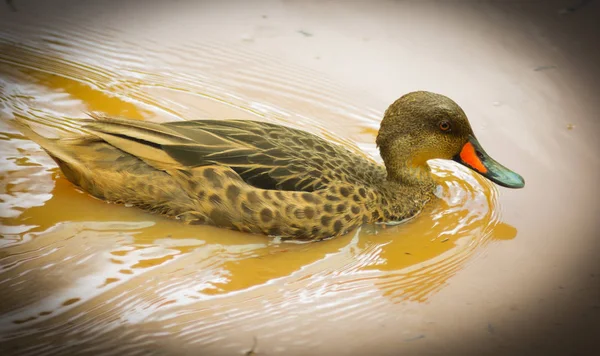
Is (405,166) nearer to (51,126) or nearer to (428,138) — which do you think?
(428,138)

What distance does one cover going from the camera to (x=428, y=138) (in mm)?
5387

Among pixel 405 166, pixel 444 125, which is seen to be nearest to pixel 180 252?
pixel 405 166

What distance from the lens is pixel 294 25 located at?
302 inches

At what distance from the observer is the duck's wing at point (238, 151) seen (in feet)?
16.4

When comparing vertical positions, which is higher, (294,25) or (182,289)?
(294,25)

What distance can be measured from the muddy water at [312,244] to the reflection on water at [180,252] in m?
0.01

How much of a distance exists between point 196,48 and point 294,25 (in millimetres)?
990

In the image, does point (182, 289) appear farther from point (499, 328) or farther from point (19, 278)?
point (499, 328)

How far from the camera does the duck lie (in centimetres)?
496

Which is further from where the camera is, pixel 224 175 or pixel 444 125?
pixel 444 125

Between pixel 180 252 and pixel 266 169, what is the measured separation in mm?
735

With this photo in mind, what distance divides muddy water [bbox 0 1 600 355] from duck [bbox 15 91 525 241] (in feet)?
0.45

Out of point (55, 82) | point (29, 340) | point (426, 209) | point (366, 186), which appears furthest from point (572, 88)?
point (29, 340)

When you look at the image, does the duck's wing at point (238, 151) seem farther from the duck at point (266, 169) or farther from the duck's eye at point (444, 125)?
the duck's eye at point (444, 125)
